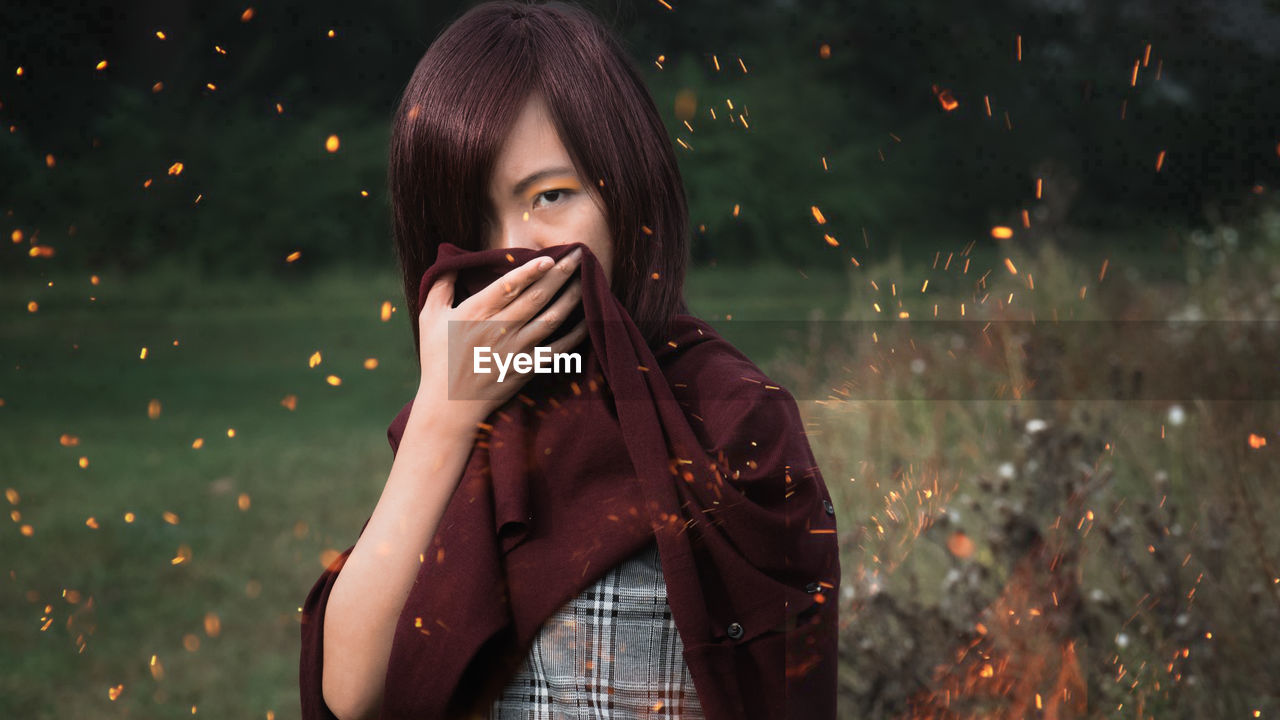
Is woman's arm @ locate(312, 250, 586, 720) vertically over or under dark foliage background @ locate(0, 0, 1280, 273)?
over

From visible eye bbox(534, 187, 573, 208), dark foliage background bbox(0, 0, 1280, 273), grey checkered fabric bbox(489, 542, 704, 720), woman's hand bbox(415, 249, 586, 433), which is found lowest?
dark foliage background bbox(0, 0, 1280, 273)

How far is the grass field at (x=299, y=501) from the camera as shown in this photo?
9.33 ft

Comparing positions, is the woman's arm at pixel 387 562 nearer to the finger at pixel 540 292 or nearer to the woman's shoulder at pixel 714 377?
the finger at pixel 540 292

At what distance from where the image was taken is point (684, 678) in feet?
4.86

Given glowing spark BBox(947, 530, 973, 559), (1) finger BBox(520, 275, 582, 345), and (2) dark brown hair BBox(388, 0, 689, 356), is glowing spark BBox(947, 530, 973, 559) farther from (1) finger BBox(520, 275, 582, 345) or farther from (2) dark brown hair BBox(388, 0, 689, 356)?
(1) finger BBox(520, 275, 582, 345)

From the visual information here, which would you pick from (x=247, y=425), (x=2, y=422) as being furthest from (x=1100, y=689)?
(x=2, y=422)

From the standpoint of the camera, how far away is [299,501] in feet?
20.9

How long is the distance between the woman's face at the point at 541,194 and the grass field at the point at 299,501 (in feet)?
5.43

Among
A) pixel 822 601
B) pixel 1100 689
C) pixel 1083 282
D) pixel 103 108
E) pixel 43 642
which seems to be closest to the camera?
pixel 822 601

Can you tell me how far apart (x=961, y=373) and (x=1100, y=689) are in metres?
2.95

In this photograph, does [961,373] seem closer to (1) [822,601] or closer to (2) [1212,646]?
(2) [1212,646]

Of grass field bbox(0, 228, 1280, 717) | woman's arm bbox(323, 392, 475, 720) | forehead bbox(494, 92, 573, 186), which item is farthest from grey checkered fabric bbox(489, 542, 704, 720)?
grass field bbox(0, 228, 1280, 717)

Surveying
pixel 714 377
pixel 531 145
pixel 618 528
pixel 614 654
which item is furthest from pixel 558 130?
pixel 614 654

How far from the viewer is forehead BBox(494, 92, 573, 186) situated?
1.47 metres
